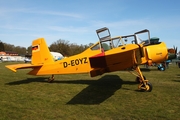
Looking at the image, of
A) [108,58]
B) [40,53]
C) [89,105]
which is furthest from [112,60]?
[40,53]

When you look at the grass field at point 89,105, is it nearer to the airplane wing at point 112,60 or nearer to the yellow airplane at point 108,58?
the yellow airplane at point 108,58

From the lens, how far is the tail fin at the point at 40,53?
8805 millimetres

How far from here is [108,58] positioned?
5.40 metres

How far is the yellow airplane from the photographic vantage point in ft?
17.9

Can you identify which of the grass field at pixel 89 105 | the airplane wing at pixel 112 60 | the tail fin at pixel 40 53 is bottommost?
the grass field at pixel 89 105

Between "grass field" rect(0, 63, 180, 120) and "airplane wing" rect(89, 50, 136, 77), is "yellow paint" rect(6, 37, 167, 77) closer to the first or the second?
"airplane wing" rect(89, 50, 136, 77)

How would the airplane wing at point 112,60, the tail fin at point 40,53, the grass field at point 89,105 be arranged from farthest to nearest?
the tail fin at point 40,53 → the airplane wing at point 112,60 → the grass field at point 89,105

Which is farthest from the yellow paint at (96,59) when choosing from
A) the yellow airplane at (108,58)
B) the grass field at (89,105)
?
the grass field at (89,105)

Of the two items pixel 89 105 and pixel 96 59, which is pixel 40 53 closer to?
pixel 96 59

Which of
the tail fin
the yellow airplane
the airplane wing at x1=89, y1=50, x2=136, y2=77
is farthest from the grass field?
the tail fin

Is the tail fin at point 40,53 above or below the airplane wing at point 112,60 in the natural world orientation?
above

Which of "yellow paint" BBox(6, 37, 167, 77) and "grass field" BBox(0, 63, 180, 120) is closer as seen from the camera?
"grass field" BBox(0, 63, 180, 120)

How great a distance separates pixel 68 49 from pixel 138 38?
61870mm

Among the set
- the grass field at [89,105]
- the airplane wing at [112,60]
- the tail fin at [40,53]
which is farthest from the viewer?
the tail fin at [40,53]
